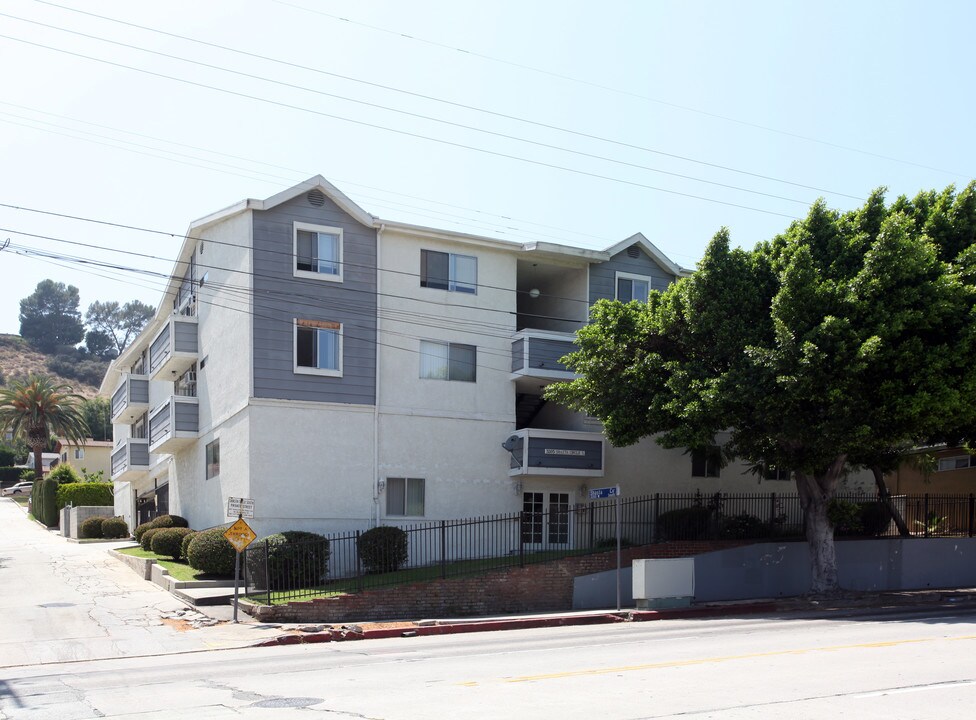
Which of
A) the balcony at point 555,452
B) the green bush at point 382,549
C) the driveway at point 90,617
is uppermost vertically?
the balcony at point 555,452

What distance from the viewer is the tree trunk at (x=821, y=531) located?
80.9 feet

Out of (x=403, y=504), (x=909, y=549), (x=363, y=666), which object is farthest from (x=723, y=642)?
(x=909, y=549)

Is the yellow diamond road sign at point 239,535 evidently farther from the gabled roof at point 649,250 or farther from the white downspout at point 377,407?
the gabled roof at point 649,250

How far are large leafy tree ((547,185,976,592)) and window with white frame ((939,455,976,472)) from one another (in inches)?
533

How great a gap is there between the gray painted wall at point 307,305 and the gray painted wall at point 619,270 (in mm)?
7007

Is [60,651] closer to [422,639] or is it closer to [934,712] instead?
[422,639]

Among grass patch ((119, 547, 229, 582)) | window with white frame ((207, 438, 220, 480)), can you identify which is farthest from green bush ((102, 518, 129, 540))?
window with white frame ((207, 438, 220, 480))

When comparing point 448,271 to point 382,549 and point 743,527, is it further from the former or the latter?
point 743,527

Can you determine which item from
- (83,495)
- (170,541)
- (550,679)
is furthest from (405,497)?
(83,495)

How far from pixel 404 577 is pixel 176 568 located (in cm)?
735

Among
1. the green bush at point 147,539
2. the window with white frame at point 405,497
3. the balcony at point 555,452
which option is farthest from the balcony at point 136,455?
the balcony at point 555,452

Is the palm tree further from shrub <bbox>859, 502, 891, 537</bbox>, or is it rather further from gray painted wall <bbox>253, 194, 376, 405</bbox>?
shrub <bbox>859, 502, 891, 537</bbox>

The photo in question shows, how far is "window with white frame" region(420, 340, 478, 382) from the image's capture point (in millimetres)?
28547

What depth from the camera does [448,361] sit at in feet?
94.7
